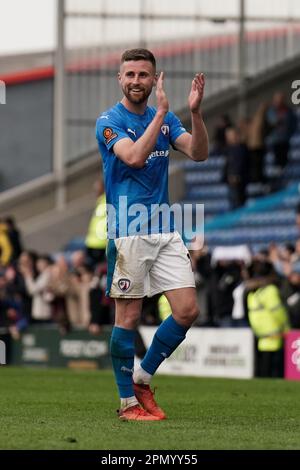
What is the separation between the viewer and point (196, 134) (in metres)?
9.95

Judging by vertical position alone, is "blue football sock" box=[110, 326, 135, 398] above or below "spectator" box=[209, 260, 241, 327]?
below

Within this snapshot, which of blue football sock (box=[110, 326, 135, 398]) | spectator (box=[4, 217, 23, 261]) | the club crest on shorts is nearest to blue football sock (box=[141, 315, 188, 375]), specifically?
blue football sock (box=[110, 326, 135, 398])

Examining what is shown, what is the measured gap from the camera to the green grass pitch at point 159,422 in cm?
828

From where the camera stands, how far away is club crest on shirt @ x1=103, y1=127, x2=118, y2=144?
9859 mm

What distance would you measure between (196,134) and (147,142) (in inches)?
21.2

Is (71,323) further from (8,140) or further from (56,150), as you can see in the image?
(8,140)

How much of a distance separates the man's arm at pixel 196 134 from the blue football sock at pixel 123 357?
4.30ft

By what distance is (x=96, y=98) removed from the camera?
102ft

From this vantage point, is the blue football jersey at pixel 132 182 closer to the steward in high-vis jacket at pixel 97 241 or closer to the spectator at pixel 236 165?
the steward in high-vis jacket at pixel 97 241

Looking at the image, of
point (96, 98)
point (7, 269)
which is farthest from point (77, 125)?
point (7, 269)

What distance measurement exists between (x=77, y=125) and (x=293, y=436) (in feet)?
74.7

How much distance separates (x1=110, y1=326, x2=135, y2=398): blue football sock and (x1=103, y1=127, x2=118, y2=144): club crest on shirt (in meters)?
1.30

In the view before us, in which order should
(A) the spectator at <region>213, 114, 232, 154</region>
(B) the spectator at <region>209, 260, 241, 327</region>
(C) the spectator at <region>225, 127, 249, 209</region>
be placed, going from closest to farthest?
(B) the spectator at <region>209, 260, 241, 327</region> < (C) the spectator at <region>225, 127, 249, 209</region> < (A) the spectator at <region>213, 114, 232, 154</region>

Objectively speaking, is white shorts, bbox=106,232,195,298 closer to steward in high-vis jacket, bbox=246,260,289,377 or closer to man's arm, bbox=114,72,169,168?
man's arm, bbox=114,72,169,168
